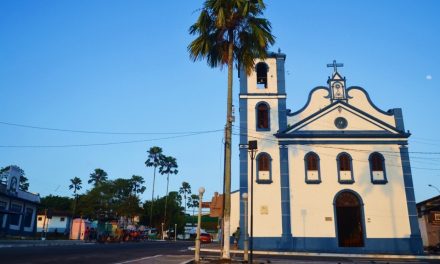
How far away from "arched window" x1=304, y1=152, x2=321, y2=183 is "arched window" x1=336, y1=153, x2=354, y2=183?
1.58 meters

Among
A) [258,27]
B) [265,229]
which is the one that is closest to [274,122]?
[265,229]

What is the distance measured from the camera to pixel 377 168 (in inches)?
1081

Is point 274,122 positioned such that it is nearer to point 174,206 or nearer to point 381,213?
point 381,213

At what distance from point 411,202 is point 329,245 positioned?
6872 mm

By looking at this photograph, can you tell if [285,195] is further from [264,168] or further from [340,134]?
[340,134]

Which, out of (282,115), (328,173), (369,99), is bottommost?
(328,173)

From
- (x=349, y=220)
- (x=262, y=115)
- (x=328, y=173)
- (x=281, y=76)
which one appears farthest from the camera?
(x=281, y=76)

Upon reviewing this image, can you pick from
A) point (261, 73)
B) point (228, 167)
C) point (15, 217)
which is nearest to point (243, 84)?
point (261, 73)

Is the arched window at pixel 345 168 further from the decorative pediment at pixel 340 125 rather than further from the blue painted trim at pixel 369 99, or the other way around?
the blue painted trim at pixel 369 99

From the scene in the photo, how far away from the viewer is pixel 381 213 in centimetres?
2638

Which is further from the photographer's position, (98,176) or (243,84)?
(98,176)

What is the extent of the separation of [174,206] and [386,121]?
5051cm

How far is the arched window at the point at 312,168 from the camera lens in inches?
1073

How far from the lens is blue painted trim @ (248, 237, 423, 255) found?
1008 inches
